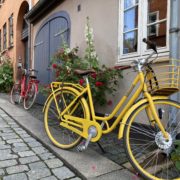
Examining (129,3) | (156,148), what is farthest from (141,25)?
(156,148)

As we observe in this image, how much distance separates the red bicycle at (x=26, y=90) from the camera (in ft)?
22.3

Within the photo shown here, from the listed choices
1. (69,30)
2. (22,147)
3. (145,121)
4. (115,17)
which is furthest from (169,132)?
(69,30)

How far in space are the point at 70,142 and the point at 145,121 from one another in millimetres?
1053

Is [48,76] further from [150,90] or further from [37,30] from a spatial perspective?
[150,90]

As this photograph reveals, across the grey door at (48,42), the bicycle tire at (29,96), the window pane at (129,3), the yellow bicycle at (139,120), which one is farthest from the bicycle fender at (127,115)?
the bicycle tire at (29,96)

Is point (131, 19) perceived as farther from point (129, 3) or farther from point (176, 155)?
point (176, 155)

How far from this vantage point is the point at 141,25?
12.7 ft

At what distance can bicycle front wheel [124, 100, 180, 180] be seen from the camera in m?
2.50

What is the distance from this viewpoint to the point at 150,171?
8.70 feet

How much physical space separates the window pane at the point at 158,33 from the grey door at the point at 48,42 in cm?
274

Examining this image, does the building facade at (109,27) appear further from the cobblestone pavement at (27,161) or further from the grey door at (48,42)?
the cobblestone pavement at (27,161)

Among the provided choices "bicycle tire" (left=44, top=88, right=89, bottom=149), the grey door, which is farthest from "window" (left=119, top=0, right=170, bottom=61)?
the grey door

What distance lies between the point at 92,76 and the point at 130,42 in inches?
32.6

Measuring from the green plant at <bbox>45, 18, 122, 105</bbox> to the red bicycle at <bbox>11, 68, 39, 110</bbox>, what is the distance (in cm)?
210
